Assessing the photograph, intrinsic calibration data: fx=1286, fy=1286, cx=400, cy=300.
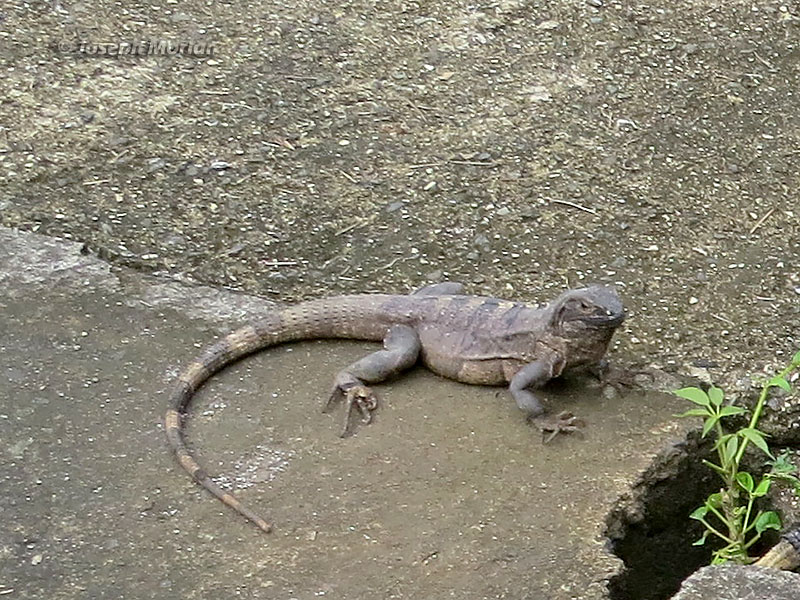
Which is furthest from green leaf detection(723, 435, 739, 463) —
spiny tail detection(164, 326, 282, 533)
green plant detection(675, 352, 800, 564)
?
spiny tail detection(164, 326, 282, 533)

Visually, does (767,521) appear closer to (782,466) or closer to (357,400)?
(782,466)

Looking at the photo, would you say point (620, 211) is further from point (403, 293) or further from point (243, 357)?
point (243, 357)

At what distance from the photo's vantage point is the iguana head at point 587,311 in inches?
161

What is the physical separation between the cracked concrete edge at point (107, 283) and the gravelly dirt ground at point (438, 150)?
13cm

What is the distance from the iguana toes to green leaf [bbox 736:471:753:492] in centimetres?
53

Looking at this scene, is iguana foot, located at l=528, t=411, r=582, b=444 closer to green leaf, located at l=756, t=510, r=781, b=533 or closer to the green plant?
the green plant

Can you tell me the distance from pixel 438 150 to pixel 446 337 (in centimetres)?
172

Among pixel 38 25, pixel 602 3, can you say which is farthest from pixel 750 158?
pixel 38 25

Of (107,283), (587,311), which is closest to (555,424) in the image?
(587,311)

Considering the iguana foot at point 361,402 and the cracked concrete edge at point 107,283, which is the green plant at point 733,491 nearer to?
the iguana foot at point 361,402

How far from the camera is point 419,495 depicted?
3783 millimetres

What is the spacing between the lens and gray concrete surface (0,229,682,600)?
11.5 ft

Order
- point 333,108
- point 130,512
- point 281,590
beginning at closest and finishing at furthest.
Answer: point 281,590 → point 130,512 → point 333,108

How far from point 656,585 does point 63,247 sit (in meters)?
2.59
